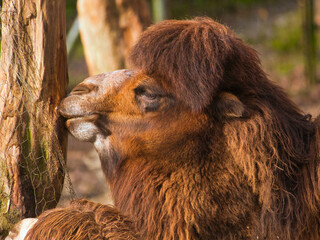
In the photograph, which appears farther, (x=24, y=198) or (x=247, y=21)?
(x=247, y=21)

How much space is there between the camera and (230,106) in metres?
2.90

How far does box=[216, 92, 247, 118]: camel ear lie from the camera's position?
289 centimetres

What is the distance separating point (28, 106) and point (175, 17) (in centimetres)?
232

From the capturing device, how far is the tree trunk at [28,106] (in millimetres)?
2690

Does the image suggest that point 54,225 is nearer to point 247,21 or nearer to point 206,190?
point 206,190

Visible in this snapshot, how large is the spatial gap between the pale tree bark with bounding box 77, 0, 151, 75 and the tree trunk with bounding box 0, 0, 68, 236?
8.56 feet

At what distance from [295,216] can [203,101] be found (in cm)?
86

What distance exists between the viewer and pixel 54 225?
266 centimetres

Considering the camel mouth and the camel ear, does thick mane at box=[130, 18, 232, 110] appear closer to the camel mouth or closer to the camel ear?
the camel ear

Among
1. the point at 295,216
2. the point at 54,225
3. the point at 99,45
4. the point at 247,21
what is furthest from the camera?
the point at 247,21

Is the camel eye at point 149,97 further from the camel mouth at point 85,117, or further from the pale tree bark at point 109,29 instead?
the pale tree bark at point 109,29

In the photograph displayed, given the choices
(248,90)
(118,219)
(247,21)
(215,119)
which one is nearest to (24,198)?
(118,219)

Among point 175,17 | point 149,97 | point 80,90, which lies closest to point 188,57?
point 149,97

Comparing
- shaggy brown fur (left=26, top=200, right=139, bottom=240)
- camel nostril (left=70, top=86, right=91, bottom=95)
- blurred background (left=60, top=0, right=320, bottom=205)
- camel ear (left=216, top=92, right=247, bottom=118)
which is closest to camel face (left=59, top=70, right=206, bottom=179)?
camel nostril (left=70, top=86, right=91, bottom=95)
